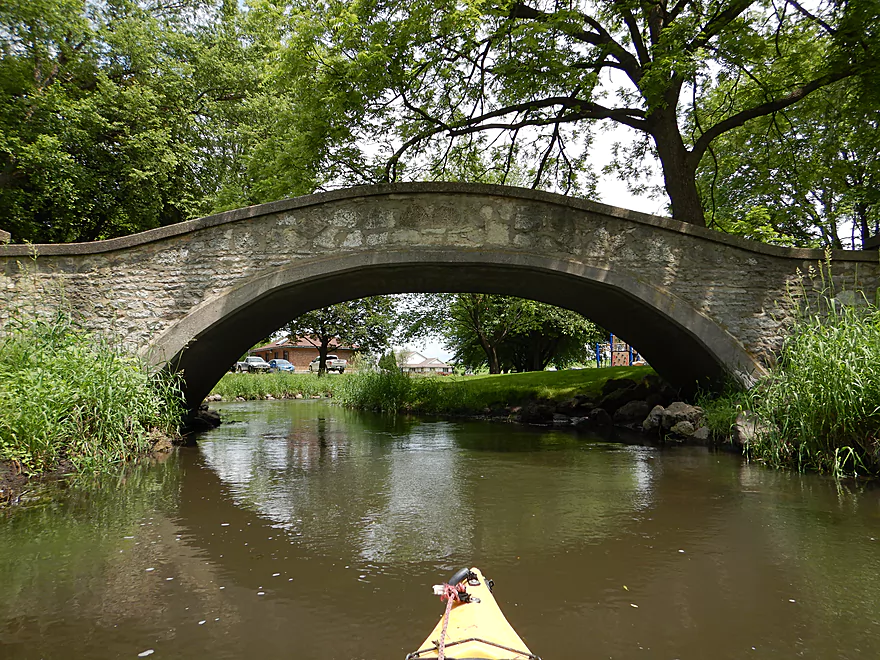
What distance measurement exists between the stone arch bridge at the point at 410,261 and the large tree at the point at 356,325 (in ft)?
57.8

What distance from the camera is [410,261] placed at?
798 centimetres

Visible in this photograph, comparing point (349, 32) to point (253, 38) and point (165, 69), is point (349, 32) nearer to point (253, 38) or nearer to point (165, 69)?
point (165, 69)

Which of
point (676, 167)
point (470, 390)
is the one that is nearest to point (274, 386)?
point (470, 390)

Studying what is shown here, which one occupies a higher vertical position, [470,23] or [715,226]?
[470,23]

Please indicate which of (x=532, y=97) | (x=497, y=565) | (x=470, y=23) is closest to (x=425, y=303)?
(x=532, y=97)

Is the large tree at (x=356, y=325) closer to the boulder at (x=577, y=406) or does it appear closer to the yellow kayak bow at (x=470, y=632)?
the boulder at (x=577, y=406)

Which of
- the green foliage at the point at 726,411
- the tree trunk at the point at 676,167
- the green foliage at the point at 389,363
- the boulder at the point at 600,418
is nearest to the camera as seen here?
the green foliage at the point at 726,411

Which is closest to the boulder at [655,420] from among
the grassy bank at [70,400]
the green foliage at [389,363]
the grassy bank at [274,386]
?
the grassy bank at [70,400]

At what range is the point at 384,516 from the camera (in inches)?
179

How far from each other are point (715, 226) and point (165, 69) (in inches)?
574

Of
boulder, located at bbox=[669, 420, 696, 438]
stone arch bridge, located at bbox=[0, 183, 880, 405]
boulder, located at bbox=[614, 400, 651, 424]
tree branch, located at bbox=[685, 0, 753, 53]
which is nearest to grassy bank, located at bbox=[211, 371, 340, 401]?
boulder, located at bbox=[614, 400, 651, 424]

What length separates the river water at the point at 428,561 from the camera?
249 cm

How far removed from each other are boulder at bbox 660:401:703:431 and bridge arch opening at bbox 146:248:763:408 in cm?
62

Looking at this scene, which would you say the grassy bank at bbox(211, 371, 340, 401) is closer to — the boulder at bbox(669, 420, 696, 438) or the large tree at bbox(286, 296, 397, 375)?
the large tree at bbox(286, 296, 397, 375)
